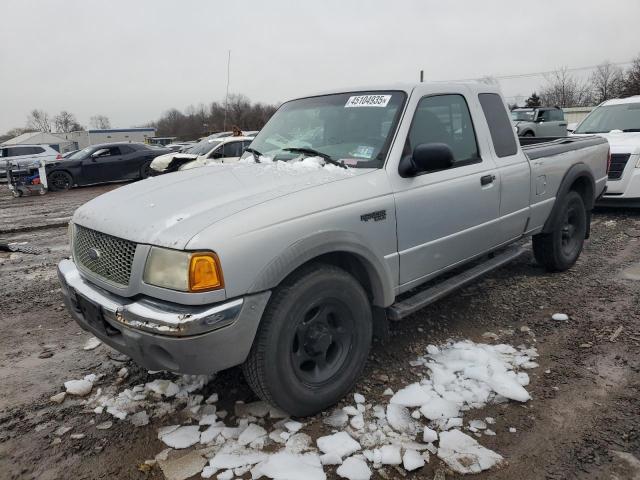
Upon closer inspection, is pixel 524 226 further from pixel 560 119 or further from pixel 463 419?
pixel 560 119

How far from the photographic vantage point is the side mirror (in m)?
2.95

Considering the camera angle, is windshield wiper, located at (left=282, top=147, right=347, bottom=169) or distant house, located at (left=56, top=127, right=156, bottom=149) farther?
distant house, located at (left=56, top=127, right=156, bottom=149)

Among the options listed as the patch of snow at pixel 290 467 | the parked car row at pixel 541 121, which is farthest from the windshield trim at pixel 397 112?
the parked car row at pixel 541 121

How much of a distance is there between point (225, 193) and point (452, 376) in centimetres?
188

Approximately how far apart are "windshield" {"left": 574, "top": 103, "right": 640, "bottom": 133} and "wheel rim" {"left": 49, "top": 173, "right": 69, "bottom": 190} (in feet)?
50.5

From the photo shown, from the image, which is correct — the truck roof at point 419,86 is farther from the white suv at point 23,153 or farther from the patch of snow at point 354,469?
the white suv at point 23,153

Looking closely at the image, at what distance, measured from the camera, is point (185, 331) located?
86.7 inches

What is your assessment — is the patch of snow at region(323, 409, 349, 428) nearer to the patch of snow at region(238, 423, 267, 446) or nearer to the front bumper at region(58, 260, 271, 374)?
the patch of snow at region(238, 423, 267, 446)

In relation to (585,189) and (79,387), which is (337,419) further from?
(585,189)

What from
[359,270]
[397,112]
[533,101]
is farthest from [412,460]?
[533,101]

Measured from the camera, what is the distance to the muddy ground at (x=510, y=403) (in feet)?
8.07

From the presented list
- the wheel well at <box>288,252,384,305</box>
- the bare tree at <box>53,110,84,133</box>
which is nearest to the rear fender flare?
the wheel well at <box>288,252,384,305</box>

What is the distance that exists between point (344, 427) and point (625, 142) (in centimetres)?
737

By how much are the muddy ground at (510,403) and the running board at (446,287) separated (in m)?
0.45
